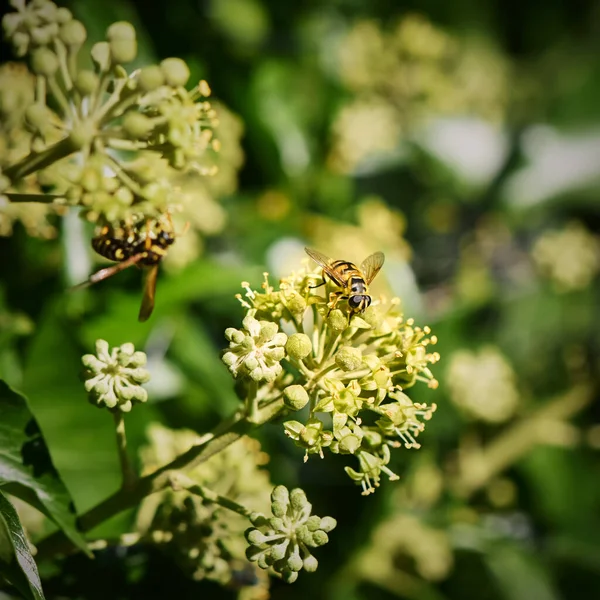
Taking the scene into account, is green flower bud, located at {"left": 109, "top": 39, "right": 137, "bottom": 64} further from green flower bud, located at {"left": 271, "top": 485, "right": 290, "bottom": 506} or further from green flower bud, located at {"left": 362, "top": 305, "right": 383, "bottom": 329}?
green flower bud, located at {"left": 271, "top": 485, "right": 290, "bottom": 506}

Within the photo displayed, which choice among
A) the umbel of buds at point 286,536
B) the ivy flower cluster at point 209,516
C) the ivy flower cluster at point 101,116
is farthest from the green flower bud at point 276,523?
the ivy flower cluster at point 101,116

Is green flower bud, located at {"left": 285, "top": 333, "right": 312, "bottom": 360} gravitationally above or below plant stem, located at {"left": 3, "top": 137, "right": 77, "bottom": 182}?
below

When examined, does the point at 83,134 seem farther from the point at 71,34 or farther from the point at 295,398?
the point at 295,398

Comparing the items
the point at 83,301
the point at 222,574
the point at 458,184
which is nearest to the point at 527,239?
the point at 458,184

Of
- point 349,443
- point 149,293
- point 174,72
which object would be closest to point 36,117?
point 174,72

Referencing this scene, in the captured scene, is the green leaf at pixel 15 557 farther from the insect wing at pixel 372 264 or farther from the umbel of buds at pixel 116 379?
the insect wing at pixel 372 264

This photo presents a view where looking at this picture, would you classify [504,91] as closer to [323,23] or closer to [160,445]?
[323,23]

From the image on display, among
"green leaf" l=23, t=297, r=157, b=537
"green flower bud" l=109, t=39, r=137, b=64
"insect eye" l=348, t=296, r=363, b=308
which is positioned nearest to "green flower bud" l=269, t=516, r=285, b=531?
"insect eye" l=348, t=296, r=363, b=308
